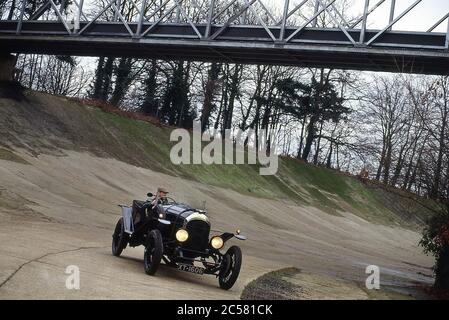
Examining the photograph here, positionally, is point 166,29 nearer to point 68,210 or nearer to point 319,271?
point 68,210

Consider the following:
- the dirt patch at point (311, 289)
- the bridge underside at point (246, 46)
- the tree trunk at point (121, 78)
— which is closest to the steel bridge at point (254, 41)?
the bridge underside at point (246, 46)

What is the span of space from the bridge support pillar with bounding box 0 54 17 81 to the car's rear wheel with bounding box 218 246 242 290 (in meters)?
25.6

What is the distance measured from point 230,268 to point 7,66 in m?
25.8

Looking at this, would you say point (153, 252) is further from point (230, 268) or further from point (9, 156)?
point (9, 156)

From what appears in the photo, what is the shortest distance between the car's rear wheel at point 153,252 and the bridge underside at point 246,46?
1162 cm

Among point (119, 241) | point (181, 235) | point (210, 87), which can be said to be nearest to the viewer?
point (181, 235)

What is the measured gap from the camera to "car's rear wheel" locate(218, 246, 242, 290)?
10125mm

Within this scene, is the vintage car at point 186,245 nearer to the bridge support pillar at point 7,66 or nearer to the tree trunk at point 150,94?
the bridge support pillar at point 7,66

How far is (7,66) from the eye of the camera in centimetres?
3192

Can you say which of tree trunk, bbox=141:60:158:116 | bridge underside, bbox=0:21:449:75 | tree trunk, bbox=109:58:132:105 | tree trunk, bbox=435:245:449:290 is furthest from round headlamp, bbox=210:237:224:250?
tree trunk, bbox=141:60:158:116

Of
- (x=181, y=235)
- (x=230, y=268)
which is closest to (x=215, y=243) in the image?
(x=230, y=268)

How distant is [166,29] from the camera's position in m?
26.1

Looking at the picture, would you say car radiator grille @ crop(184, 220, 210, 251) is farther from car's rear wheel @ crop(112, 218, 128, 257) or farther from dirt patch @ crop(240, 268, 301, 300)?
car's rear wheel @ crop(112, 218, 128, 257)
